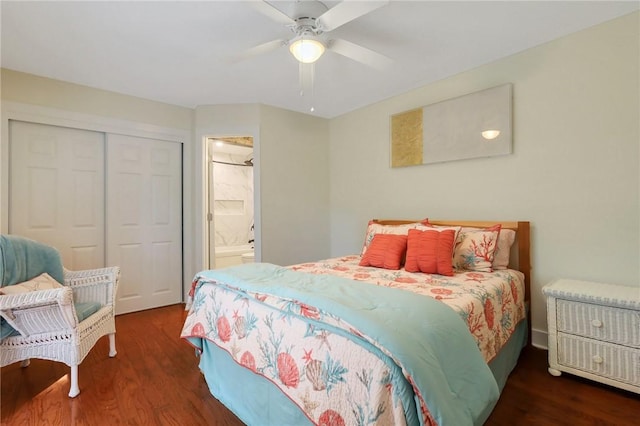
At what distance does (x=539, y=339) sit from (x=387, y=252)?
1367 millimetres

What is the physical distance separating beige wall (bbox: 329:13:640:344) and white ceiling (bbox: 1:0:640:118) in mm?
151

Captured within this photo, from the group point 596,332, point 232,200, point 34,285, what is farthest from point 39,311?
point 232,200

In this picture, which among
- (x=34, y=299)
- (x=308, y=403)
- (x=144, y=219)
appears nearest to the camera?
(x=308, y=403)

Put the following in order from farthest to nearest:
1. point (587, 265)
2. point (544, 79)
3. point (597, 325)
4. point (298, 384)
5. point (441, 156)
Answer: point (441, 156), point (544, 79), point (587, 265), point (597, 325), point (298, 384)

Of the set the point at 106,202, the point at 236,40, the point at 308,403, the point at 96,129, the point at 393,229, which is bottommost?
the point at 308,403

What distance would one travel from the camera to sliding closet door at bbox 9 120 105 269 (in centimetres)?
270

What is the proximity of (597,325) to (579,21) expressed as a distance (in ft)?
6.53

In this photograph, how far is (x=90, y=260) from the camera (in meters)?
3.08

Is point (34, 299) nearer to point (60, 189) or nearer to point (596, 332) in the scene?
point (60, 189)

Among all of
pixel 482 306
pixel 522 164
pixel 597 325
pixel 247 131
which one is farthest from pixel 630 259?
pixel 247 131

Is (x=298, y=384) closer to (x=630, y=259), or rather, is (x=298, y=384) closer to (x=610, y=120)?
(x=630, y=259)

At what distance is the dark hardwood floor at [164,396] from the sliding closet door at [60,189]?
1.17 m

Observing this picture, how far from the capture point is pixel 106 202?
10.3 feet

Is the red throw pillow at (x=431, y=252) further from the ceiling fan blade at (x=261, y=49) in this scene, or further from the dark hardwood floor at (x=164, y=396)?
the ceiling fan blade at (x=261, y=49)
